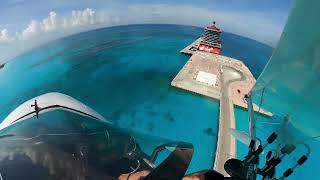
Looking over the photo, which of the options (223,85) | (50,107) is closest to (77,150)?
(50,107)

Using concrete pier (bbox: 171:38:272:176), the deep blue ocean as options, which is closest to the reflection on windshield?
the deep blue ocean

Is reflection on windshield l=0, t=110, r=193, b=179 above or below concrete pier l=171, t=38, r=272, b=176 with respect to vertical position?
above

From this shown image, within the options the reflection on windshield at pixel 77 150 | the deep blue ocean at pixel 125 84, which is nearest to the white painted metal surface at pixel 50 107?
the reflection on windshield at pixel 77 150

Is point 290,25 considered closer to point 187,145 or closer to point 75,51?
point 187,145

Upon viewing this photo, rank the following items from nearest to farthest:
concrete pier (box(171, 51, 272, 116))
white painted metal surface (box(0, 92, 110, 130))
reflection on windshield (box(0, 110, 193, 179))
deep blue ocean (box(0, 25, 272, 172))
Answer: reflection on windshield (box(0, 110, 193, 179))
white painted metal surface (box(0, 92, 110, 130))
deep blue ocean (box(0, 25, 272, 172))
concrete pier (box(171, 51, 272, 116))

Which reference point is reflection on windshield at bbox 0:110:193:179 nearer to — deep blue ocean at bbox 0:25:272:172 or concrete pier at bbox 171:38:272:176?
deep blue ocean at bbox 0:25:272:172

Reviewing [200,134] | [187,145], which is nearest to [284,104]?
[187,145]
